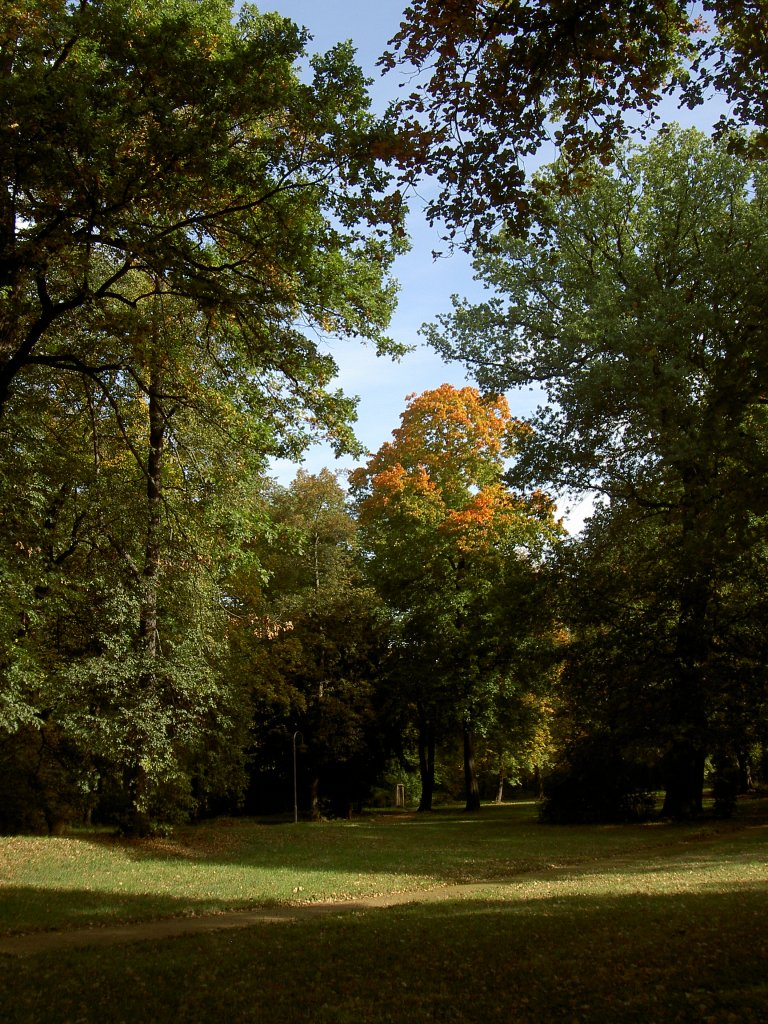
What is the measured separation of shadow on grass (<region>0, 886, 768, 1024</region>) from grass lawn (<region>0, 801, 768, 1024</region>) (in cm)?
2

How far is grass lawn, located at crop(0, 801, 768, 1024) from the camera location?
5.75 meters

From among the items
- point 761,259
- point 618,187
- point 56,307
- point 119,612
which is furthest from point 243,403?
point 618,187

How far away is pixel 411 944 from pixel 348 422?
6.80 m

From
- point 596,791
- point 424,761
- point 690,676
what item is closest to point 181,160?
point 690,676

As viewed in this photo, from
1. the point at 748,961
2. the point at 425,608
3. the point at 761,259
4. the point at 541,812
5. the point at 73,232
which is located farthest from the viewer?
the point at 425,608

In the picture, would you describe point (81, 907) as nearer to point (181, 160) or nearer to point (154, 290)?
point (154, 290)

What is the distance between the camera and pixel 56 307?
31.3ft

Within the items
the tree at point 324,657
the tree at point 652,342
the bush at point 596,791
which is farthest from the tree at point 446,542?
the tree at point 652,342

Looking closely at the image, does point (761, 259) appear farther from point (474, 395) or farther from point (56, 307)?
point (474, 395)

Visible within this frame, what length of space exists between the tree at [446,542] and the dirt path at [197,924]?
14799mm

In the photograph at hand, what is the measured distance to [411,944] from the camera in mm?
7742

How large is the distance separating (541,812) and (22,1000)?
838 inches

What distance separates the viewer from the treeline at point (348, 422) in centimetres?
780

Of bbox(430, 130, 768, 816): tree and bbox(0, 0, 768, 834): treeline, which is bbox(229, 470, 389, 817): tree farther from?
bbox(430, 130, 768, 816): tree
